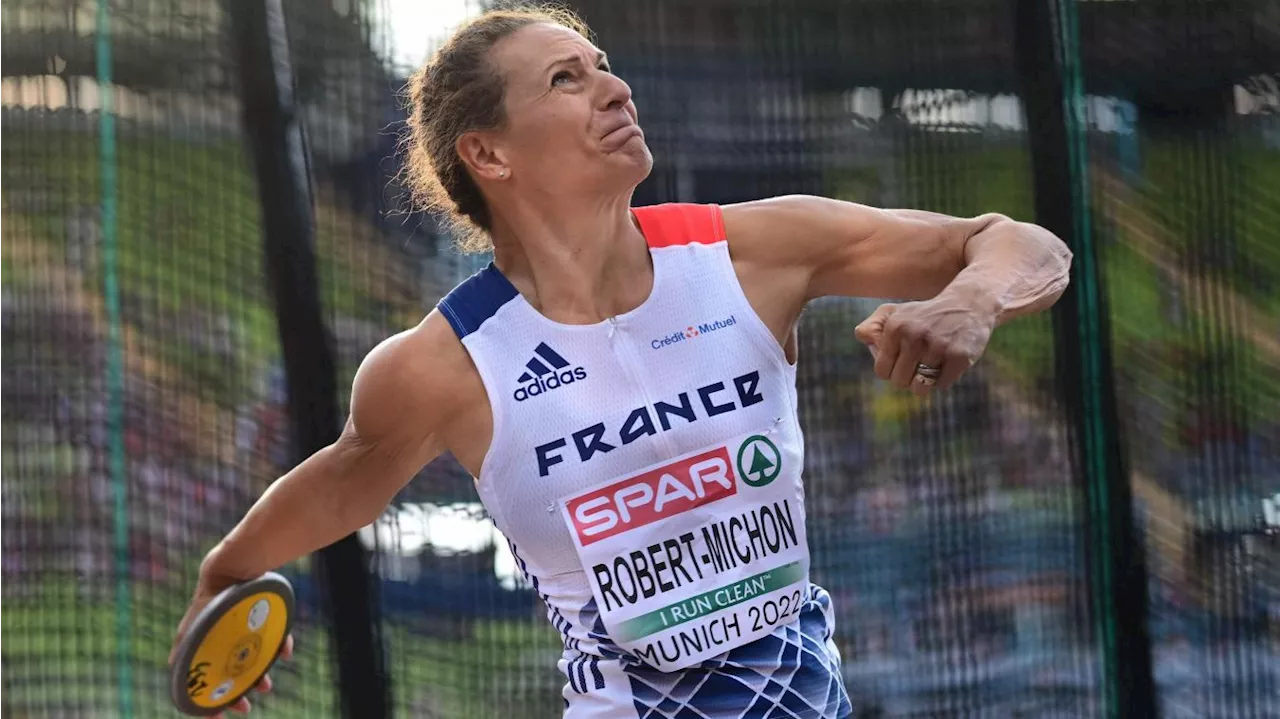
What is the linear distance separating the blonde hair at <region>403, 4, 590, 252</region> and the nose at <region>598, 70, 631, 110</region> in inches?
6.8

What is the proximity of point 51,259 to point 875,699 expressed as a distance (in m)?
2.27

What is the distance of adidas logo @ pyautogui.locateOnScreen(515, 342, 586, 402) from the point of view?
205cm

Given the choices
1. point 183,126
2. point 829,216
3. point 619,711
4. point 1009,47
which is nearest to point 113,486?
point 183,126

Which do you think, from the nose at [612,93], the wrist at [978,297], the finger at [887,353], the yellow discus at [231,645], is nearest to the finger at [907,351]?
the finger at [887,353]

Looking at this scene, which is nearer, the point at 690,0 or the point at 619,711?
the point at 619,711

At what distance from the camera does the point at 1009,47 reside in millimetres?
3439

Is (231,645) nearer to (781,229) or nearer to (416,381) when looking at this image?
(416,381)

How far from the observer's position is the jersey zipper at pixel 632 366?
2012 mm

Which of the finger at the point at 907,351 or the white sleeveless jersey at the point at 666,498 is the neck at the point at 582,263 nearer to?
the white sleeveless jersey at the point at 666,498

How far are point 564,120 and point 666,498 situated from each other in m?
0.60

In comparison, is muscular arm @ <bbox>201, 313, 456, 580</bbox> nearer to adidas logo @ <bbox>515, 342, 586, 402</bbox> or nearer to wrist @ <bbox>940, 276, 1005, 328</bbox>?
adidas logo @ <bbox>515, 342, 586, 402</bbox>

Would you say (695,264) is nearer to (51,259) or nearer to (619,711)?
(619,711)

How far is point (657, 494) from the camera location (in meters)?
2.01

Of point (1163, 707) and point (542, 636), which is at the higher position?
point (542, 636)
